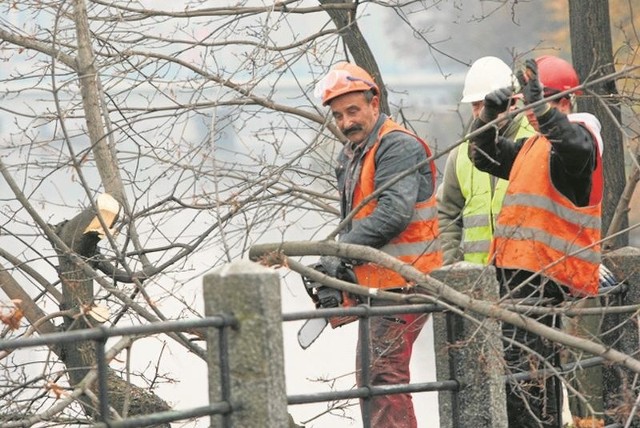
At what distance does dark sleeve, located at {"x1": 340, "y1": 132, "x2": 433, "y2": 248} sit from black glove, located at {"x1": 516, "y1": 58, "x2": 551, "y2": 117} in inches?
29.0

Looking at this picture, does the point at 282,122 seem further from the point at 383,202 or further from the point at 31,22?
the point at 383,202

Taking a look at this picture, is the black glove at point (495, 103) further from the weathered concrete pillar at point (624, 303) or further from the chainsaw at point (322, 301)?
the weathered concrete pillar at point (624, 303)

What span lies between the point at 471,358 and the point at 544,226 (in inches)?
31.1

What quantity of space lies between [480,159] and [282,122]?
2.77 metres

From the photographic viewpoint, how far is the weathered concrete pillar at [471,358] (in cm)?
588

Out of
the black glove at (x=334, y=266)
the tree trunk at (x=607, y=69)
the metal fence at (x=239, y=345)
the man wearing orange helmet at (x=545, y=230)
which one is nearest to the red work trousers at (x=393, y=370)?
the black glove at (x=334, y=266)

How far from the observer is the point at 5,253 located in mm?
7781

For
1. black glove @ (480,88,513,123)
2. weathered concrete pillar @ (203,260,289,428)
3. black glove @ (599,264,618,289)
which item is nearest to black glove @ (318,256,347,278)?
black glove @ (480,88,513,123)

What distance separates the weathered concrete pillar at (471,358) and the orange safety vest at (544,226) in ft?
1.76

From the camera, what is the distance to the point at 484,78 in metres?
7.24

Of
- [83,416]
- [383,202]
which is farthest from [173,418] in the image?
[83,416]

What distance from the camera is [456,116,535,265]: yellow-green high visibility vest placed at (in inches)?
286

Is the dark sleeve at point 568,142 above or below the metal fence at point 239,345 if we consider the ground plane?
above

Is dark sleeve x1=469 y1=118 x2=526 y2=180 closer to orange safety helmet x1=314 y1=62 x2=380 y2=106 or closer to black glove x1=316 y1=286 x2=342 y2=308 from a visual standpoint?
orange safety helmet x1=314 y1=62 x2=380 y2=106
